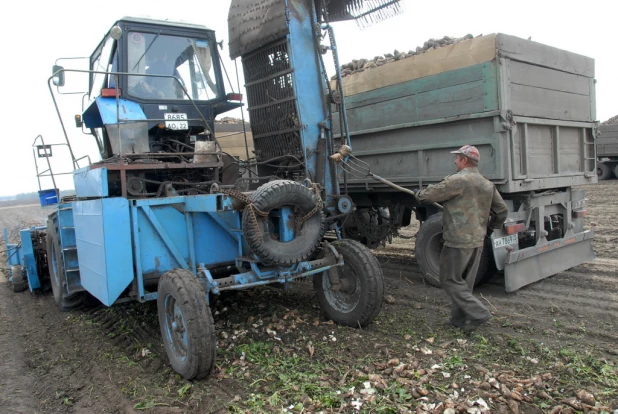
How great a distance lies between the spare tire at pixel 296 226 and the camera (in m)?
3.97

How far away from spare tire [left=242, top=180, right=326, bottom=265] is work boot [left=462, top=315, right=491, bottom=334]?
5.21 feet

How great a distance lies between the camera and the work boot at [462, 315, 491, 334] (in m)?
4.38

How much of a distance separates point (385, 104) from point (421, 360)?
3860 millimetres

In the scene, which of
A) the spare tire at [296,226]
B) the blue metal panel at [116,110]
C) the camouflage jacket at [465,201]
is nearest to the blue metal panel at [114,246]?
the blue metal panel at [116,110]

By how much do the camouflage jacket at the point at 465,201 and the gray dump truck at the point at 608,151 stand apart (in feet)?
59.6

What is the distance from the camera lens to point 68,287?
581 cm

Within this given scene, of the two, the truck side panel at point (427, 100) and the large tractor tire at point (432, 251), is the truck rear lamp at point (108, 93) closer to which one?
the truck side panel at point (427, 100)

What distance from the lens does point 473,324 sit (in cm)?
445

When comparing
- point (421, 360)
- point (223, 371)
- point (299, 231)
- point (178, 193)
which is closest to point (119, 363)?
point (223, 371)

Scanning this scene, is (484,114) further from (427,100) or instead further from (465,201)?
(465,201)

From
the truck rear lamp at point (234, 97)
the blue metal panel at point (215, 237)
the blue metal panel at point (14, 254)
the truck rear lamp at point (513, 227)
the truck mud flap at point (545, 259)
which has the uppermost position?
the truck rear lamp at point (234, 97)

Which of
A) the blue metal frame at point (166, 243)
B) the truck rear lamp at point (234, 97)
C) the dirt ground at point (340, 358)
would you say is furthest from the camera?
the truck rear lamp at point (234, 97)

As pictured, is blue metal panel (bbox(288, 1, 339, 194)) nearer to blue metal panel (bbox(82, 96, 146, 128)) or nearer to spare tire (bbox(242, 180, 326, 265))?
spare tire (bbox(242, 180, 326, 265))

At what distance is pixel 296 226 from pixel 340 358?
1.19 m
